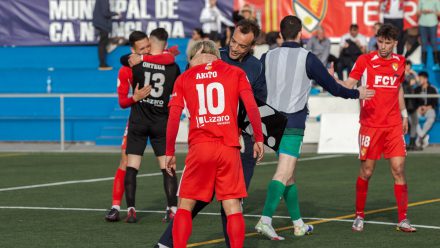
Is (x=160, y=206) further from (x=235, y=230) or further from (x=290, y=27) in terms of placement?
(x=235, y=230)

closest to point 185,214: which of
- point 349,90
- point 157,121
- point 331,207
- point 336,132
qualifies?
point 349,90

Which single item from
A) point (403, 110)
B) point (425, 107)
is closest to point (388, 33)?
point (403, 110)

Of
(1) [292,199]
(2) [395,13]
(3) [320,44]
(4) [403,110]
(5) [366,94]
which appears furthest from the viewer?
(2) [395,13]

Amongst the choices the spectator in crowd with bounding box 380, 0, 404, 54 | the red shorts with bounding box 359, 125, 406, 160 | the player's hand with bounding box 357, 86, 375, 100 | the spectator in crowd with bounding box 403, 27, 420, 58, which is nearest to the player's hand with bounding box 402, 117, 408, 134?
the red shorts with bounding box 359, 125, 406, 160

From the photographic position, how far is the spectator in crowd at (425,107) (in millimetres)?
25188

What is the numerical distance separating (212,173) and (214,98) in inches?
24.9

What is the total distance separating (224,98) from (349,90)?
2.61 metres

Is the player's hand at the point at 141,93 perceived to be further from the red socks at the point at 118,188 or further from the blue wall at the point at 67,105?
the blue wall at the point at 67,105

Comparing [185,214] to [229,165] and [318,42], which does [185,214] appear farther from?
[318,42]

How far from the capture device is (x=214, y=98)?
9336 mm

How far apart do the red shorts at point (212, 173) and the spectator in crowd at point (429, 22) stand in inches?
765

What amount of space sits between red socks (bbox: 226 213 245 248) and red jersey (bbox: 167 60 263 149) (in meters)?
0.63

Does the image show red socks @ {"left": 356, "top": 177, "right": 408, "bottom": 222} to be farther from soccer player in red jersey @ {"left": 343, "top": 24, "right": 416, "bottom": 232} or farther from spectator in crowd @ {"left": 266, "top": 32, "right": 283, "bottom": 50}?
spectator in crowd @ {"left": 266, "top": 32, "right": 283, "bottom": 50}

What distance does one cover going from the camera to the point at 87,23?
32094 millimetres
